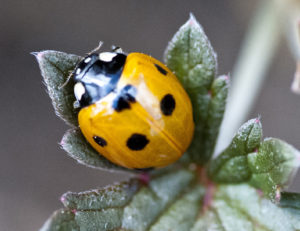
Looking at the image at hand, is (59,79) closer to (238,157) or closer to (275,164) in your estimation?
(238,157)

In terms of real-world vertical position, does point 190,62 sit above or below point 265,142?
above

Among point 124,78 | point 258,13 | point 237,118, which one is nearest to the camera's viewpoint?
point 124,78

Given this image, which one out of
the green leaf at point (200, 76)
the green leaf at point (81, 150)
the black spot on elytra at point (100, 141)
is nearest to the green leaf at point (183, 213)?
the green leaf at point (200, 76)

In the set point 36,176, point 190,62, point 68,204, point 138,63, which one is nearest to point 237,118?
point 190,62

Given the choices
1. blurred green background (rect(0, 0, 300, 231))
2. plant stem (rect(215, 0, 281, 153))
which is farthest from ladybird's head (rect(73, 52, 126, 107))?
blurred green background (rect(0, 0, 300, 231))

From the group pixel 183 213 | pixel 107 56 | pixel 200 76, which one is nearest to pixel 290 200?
pixel 183 213

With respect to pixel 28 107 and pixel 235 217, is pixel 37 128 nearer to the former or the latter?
pixel 28 107
